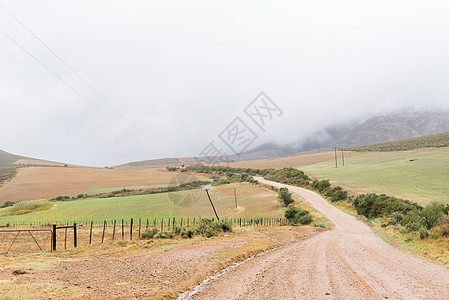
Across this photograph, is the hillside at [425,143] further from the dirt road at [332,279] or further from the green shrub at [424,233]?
the dirt road at [332,279]

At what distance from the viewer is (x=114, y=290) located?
789 centimetres

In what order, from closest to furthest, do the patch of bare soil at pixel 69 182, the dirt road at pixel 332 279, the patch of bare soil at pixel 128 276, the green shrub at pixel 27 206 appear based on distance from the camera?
1. the dirt road at pixel 332 279
2. the patch of bare soil at pixel 128 276
3. the green shrub at pixel 27 206
4. the patch of bare soil at pixel 69 182

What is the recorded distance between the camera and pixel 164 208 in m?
51.0

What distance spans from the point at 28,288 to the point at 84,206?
56.1 meters

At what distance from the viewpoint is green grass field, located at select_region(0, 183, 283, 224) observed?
4531 centimetres

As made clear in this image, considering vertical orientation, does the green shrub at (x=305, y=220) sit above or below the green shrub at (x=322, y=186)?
below

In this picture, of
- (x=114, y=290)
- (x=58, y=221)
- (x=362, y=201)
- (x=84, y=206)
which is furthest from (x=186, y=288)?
(x=84, y=206)

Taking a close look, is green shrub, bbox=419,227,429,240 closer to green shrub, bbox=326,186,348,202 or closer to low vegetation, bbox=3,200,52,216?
green shrub, bbox=326,186,348,202

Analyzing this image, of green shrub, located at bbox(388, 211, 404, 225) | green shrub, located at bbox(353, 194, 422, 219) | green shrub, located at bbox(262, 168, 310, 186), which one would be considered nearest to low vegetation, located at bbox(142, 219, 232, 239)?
green shrub, located at bbox(388, 211, 404, 225)

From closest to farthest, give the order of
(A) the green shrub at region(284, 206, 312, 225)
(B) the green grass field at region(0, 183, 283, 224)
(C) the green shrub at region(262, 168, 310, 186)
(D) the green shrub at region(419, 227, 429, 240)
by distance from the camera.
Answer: (D) the green shrub at region(419, 227, 429, 240), (A) the green shrub at region(284, 206, 312, 225), (B) the green grass field at region(0, 183, 283, 224), (C) the green shrub at region(262, 168, 310, 186)

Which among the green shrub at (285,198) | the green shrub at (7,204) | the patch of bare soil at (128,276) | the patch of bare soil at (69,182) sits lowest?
the green shrub at (285,198)

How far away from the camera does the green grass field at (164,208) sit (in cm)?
Answer: 4531

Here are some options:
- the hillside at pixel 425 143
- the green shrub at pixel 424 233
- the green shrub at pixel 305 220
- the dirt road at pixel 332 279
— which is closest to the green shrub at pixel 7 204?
the green shrub at pixel 305 220

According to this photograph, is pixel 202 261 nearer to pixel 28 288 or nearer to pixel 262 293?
pixel 262 293
